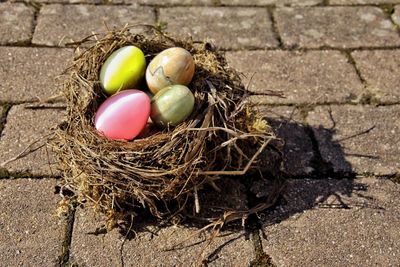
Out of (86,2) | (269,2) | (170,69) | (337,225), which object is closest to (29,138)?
(170,69)

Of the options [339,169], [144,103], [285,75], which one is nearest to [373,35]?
[285,75]

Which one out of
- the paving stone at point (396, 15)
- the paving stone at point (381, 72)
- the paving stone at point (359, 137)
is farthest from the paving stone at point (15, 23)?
the paving stone at point (396, 15)

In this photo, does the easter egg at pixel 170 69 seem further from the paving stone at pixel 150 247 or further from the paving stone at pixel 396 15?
the paving stone at pixel 396 15

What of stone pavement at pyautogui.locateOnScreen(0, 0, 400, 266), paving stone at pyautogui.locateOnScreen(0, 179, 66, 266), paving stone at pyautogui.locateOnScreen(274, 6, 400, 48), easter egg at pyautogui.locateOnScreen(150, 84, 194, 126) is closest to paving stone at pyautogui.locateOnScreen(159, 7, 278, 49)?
stone pavement at pyautogui.locateOnScreen(0, 0, 400, 266)

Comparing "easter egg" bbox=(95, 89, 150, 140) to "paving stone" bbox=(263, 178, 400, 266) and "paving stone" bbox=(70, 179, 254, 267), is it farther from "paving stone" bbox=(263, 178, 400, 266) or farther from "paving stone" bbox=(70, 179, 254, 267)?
"paving stone" bbox=(263, 178, 400, 266)

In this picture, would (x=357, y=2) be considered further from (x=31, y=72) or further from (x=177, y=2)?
(x=31, y=72)

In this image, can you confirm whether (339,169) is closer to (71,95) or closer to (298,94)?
(298,94)
